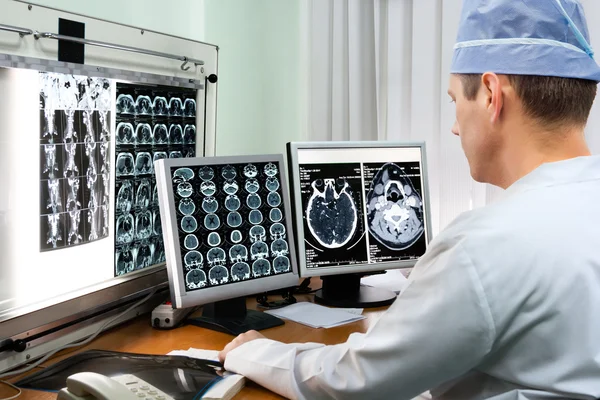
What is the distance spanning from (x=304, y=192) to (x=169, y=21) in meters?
0.85

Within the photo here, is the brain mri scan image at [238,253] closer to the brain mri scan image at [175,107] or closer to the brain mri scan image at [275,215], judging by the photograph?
the brain mri scan image at [275,215]

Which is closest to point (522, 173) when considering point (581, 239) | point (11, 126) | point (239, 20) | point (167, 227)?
point (581, 239)

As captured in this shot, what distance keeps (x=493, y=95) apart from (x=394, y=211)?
1.00 meters

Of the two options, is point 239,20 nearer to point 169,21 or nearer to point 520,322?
point 169,21

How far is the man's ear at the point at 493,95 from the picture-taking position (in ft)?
3.52

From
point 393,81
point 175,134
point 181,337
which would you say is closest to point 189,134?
point 175,134

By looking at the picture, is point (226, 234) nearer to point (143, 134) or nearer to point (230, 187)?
point (230, 187)

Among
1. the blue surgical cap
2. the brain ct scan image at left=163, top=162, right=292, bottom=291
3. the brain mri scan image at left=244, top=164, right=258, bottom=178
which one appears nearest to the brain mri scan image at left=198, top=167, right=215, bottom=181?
the brain ct scan image at left=163, top=162, right=292, bottom=291

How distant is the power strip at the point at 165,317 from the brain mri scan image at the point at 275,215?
1.16 feet

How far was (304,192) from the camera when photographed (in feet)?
6.43

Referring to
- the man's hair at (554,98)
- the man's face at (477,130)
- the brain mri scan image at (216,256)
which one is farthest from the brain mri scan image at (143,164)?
the man's hair at (554,98)

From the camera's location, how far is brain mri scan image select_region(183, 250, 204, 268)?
1663mm

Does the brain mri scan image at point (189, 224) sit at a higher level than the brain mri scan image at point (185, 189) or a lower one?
lower

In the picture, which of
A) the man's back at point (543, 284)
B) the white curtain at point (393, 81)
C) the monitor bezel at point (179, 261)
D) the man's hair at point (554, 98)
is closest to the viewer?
the man's back at point (543, 284)
